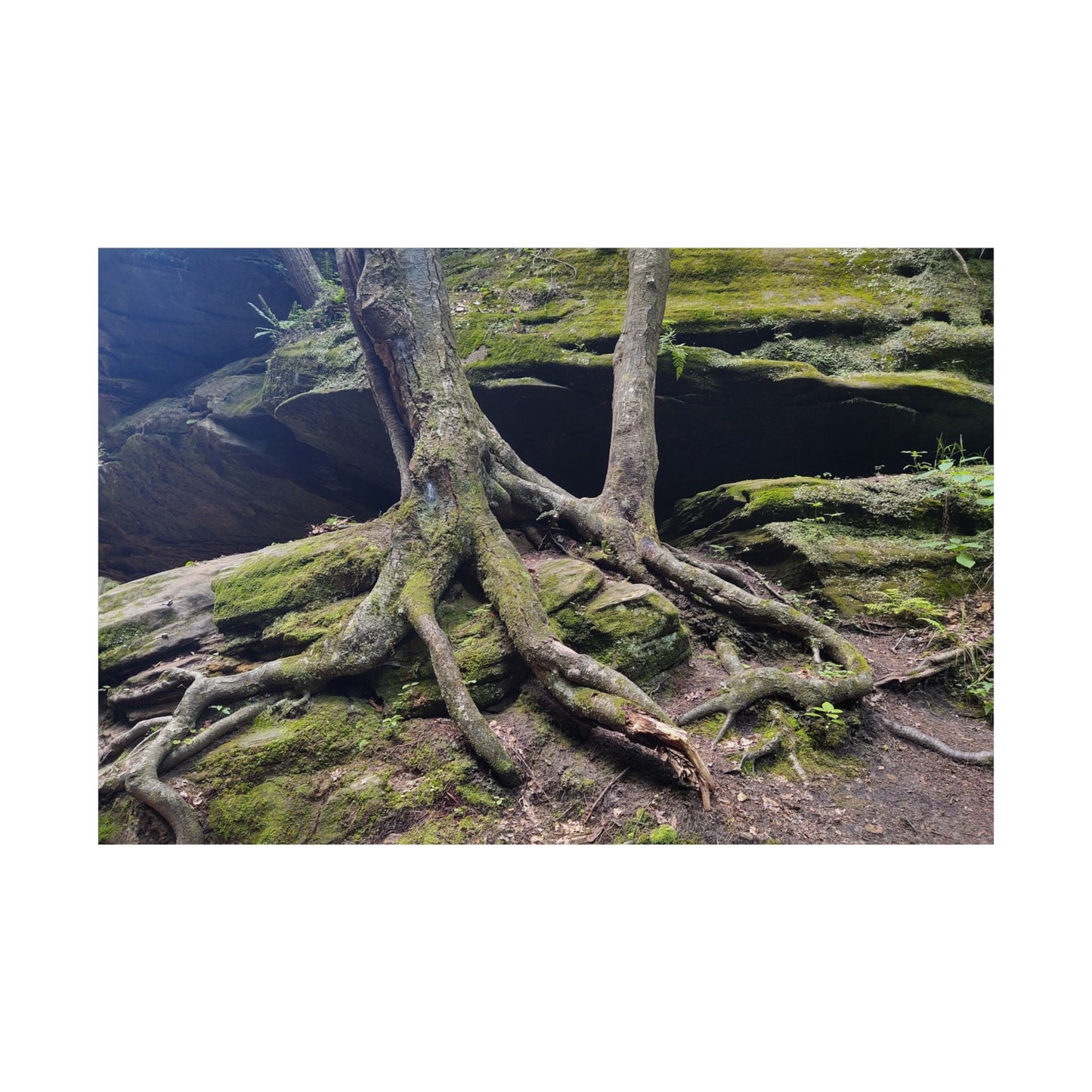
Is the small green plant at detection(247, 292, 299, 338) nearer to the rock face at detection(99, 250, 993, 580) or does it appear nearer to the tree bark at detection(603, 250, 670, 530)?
the rock face at detection(99, 250, 993, 580)

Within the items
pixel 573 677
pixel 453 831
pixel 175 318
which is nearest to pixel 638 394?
pixel 573 677

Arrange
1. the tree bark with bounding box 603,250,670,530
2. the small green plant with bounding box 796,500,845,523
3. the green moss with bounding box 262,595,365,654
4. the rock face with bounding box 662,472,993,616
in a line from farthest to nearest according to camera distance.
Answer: the tree bark with bounding box 603,250,670,530, the small green plant with bounding box 796,500,845,523, the rock face with bounding box 662,472,993,616, the green moss with bounding box 262,595,365,654

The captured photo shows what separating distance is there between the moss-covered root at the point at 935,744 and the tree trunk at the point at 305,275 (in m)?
7.19

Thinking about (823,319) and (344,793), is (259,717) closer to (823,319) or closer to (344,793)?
(344,793)

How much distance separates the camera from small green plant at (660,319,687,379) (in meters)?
5.23

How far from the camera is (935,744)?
3068 millimetres

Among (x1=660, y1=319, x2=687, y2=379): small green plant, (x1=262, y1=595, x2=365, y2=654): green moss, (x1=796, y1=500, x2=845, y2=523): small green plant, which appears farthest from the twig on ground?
(x1=660, y1=319, x2=687, y2=379): small green plant

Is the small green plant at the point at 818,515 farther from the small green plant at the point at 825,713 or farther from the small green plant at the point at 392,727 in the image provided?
the small green plant at the point at 392,727

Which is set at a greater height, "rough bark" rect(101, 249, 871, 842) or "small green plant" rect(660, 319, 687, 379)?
"small green plant" rect(660, 319, 687, 379)

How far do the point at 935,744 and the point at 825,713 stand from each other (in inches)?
24.0

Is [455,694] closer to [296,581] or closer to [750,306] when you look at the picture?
[296,581]

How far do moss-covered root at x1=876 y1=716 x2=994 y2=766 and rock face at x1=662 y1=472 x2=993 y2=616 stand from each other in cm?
95
